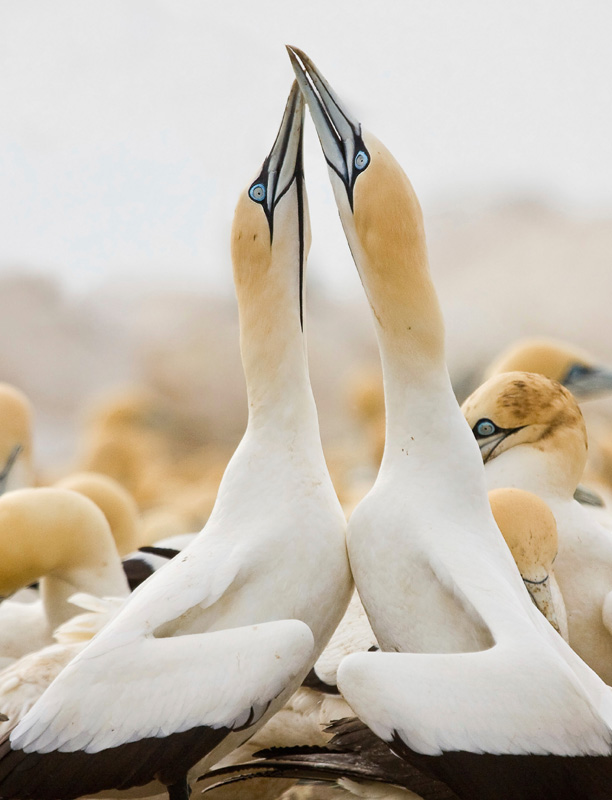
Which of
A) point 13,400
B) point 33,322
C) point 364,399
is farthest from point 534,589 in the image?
point 33,322

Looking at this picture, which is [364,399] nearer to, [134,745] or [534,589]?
[534,589]

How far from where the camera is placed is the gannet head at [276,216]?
2688 mm

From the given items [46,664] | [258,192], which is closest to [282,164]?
[258,192]

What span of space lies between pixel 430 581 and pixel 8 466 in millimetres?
3948

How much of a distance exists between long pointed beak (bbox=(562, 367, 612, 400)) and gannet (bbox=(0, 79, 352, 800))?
2.11 m

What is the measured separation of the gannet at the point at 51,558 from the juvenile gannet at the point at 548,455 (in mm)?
1347

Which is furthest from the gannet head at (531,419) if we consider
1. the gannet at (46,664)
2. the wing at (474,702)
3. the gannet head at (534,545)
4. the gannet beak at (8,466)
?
the gannet beak at (8,466)

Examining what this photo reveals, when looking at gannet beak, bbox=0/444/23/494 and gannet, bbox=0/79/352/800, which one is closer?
gannet, bbox=0/79/352/800

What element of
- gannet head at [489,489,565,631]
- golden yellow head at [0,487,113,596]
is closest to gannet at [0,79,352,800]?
gannet head at [489,489,565,631]

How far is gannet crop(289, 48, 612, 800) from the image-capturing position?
1.98 m

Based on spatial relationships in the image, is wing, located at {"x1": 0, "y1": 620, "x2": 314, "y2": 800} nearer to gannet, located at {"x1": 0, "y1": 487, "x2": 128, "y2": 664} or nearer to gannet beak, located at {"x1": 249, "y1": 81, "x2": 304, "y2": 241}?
gannet beak, located at {"x1": 249, "y1": 81, "x2": 304, "y2": 241}

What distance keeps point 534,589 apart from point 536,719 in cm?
70

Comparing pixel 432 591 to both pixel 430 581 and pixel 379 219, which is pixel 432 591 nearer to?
pixel 430 581

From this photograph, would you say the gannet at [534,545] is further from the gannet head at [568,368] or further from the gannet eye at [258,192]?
the gannet head at [568,368]
